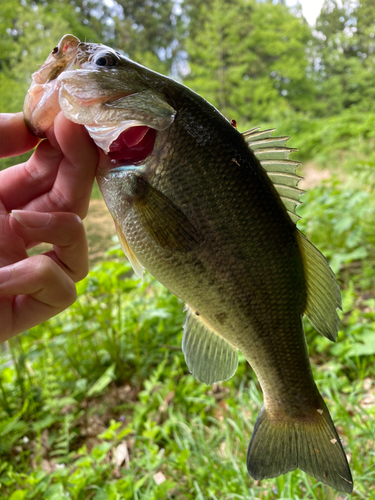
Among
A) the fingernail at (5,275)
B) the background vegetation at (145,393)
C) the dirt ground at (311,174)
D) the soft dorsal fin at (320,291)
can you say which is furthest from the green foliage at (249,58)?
the fingernail at (5,275)

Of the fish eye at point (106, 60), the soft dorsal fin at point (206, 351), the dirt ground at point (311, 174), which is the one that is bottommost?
the dirt ground at point (311, 174)

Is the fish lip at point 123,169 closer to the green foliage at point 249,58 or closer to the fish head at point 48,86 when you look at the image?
the fish head at point 48,86

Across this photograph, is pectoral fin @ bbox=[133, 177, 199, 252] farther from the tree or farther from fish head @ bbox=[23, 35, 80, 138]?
the tree

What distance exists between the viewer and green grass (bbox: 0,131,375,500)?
4.24 ft

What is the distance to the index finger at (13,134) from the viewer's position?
72 centimetres

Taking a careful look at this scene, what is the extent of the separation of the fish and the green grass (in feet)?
2.20

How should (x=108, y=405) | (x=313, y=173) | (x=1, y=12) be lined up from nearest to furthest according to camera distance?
(x=108, y=405) < (x=1, y=12) < (x=313, y=173)

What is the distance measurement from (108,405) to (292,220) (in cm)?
175

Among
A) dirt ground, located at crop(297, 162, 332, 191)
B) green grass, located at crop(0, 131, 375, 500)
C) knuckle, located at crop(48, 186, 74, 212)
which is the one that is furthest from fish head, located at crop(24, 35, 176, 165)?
dirt ground, located at crop(297, 162, 332, 191)

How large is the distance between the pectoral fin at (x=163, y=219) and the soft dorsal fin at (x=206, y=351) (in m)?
0.17

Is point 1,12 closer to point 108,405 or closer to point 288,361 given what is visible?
point 108,405

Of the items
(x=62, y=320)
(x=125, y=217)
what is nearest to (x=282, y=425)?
(x=125, y=217)

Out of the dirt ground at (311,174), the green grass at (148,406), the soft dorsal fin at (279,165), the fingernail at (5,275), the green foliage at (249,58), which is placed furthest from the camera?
the green foliage at (249,58)

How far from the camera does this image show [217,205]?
66cm
